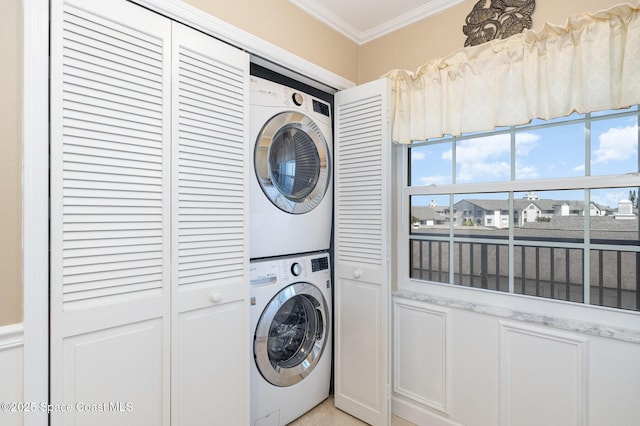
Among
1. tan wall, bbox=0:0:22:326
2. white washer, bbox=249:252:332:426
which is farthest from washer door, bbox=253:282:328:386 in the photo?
tan wall, bbox=0:0:22:326

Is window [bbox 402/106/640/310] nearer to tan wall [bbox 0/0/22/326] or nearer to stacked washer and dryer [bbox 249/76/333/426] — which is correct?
stacked washer and dryer [bbox 249/76/333/426]

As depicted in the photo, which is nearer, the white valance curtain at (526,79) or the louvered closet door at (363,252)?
the white valance curtain at (526,79)

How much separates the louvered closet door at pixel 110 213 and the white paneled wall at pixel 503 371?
1460mm

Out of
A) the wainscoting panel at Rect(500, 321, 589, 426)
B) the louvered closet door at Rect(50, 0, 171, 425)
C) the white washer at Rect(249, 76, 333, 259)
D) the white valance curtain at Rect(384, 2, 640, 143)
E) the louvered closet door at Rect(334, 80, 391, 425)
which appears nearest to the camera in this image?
the louvered closet door at Rect(50, 0, 171, 425)

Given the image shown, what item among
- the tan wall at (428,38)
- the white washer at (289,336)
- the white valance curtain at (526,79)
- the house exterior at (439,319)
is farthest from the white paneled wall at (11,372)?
the tan wall at (428,38)

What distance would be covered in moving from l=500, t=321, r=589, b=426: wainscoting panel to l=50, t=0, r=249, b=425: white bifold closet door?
1.37 metres

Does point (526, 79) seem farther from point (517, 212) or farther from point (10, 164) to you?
Result: point (10, 164)

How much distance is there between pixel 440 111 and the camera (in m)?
1.85

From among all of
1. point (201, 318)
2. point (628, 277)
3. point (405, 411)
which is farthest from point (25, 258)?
point (628, 277)

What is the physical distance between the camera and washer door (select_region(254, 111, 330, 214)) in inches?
70.3

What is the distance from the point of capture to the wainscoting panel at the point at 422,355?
1928 millimetres

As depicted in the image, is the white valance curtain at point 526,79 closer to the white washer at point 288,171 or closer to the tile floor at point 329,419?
the white washer at point 288,171

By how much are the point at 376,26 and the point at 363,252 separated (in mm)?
1554

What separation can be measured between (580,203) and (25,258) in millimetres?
2315
